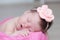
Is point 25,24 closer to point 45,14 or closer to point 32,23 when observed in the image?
point 32,23

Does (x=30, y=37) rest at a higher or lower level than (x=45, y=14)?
lower

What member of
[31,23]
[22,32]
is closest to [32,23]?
[31,23]

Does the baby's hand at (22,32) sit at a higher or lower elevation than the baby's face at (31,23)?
lower

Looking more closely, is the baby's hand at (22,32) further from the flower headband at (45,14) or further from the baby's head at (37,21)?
the flower headband at (45,14)

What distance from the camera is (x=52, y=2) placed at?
1851 mm

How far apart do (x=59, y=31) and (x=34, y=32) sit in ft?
1.74

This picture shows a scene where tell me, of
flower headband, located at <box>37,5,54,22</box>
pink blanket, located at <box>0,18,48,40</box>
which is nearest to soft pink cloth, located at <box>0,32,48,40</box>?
pink blanket, located at <box>0,18,48,40</box>

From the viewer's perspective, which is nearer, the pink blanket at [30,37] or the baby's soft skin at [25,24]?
the pink blanket at [30,37]

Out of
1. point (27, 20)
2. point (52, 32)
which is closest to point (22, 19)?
point (27, 20)

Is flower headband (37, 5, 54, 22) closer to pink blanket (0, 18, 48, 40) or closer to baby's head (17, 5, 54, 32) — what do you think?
baby's head (17, 5, 54, 32)

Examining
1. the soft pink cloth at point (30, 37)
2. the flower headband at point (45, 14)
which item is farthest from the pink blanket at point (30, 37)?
the flower headband at point (45, 14)

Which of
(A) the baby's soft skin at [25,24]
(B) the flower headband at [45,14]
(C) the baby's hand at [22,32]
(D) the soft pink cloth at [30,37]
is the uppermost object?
(B) the flower headband at [45,14]

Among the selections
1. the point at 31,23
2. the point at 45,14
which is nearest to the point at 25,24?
the point at 31,23

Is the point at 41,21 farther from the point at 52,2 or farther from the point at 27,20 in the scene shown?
the point at 52,2
